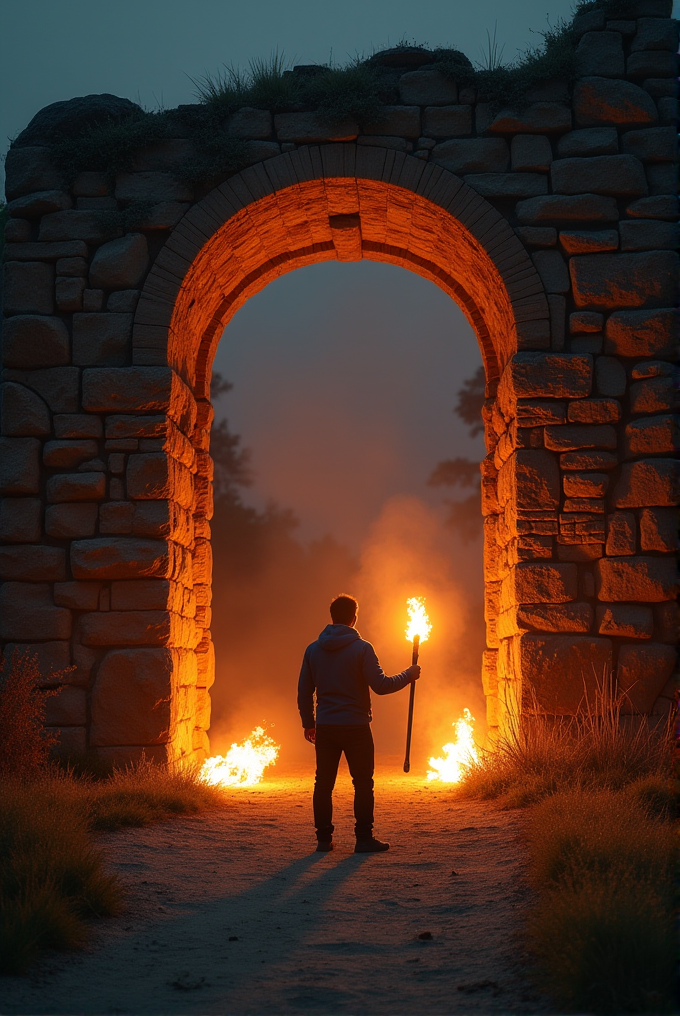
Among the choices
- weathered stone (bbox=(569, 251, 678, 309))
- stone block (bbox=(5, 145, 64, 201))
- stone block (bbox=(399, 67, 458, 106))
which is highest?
stone block (bbox=(399, 67, 458, 106))

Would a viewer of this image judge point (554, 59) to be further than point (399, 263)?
No

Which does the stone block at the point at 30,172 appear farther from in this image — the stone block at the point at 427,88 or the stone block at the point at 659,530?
the stone block at the point at 659,530

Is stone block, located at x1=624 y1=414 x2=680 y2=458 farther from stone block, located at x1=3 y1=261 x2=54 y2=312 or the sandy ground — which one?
stone block, located at x1=3 y1=261 x2=54 y2=312

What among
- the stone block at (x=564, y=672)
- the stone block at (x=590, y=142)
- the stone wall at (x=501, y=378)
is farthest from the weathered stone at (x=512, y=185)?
the stone block at (x=564, y=672)

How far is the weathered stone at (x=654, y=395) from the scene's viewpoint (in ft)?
26.1

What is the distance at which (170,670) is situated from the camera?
314 inches

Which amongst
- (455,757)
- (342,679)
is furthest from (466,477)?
(342,679)

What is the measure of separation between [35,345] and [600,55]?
576cm

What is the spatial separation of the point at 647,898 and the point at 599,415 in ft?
17.0

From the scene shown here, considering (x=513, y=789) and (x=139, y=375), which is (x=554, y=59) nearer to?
(x=139, y=375)

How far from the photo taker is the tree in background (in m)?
26.6

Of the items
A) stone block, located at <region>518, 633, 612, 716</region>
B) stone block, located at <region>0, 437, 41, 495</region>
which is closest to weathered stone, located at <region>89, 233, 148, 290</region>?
stone block, located at <region>0, 437, 41, 495</region>

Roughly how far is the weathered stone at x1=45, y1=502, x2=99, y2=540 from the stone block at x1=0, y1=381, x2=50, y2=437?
71 centimetres

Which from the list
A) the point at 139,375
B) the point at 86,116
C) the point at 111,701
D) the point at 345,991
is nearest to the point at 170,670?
the point at 111,701
